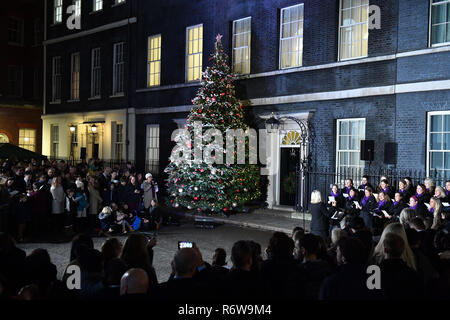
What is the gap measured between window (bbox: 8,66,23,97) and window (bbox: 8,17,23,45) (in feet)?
6.62

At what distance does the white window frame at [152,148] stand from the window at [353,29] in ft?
34.3

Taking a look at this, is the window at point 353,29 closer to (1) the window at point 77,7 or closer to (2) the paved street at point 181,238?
(2) the paved street at point 181,238

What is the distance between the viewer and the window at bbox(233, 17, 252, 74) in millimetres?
19297

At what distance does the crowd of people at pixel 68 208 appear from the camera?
12500 millimetres

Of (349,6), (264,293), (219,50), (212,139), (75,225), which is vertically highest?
(349,6)

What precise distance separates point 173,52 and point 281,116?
737 centimetres

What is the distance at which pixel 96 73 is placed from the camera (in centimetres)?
2664

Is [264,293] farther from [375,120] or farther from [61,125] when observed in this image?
[61,125]

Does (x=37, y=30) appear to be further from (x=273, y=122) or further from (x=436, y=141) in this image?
(x=436, y=141)

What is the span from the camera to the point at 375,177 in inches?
584

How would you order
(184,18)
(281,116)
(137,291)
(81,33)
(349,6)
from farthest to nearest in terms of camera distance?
(81,33)
(184,18)
(281,116)
(349,6)
(137,291)

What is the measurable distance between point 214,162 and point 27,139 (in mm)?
23278

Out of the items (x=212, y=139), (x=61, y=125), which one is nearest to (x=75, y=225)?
A: (x=212, y=139)

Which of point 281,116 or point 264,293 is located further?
point 281,116
